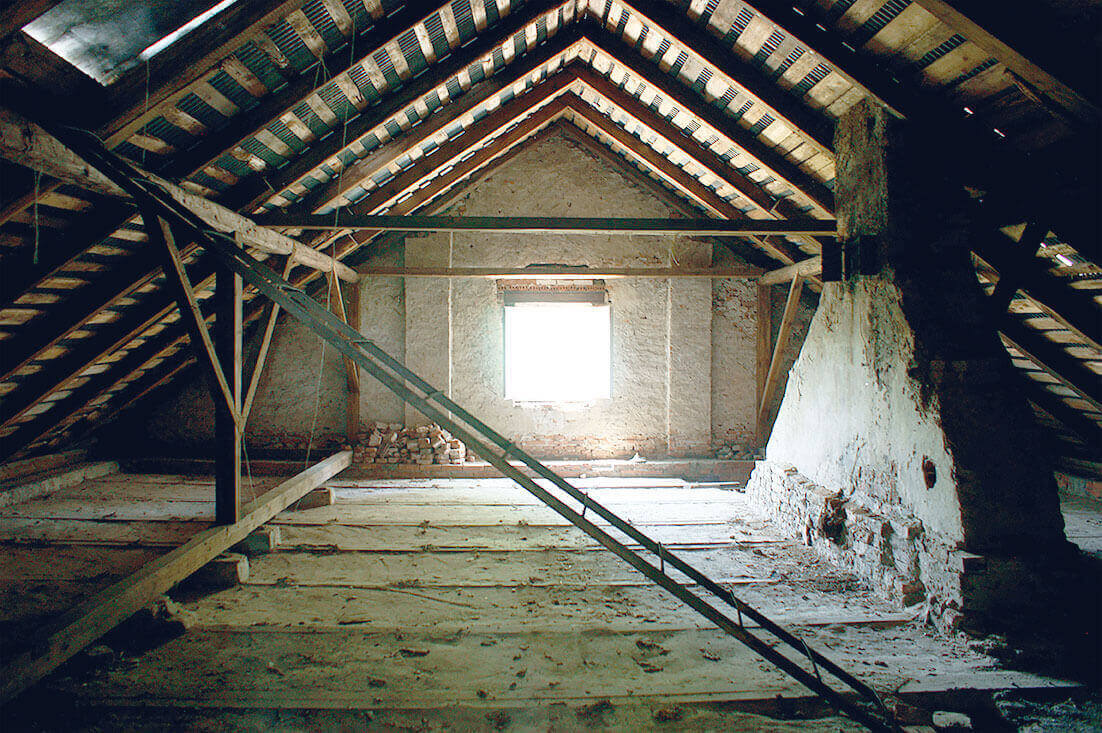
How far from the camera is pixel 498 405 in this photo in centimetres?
700

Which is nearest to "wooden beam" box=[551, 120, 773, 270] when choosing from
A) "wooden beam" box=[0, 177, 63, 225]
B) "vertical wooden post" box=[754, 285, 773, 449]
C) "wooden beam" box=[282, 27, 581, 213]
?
"vertical wooden post" box=[754, 285, 773, 449]

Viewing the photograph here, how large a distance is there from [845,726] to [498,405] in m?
5.27

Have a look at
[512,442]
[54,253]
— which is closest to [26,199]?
[54,253]

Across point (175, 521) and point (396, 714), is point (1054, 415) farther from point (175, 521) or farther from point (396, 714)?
point (175, 521)

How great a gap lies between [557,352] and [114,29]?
19.4ft

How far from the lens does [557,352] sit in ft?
25.5

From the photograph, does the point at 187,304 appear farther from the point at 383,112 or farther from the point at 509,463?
the point at 509,463

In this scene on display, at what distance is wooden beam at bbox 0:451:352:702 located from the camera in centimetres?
199

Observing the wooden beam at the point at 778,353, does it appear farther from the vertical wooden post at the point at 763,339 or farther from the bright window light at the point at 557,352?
the bright window light at the point at 557,352

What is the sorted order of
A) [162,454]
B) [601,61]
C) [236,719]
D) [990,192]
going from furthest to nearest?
1. [162,454]
2. [601,61]
3. [990,192]
4. [236,719]

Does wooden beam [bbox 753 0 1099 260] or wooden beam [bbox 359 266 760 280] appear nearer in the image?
wooden beam [bbox 753 0 1099 260]

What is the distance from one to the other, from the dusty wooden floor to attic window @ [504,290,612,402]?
104 inches

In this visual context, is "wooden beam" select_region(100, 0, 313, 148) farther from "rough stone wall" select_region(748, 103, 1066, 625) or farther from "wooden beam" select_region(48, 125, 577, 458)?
"rough stone wall" select_region(748, 103, 1066, 625)

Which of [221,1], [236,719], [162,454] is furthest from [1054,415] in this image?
[162,454]
